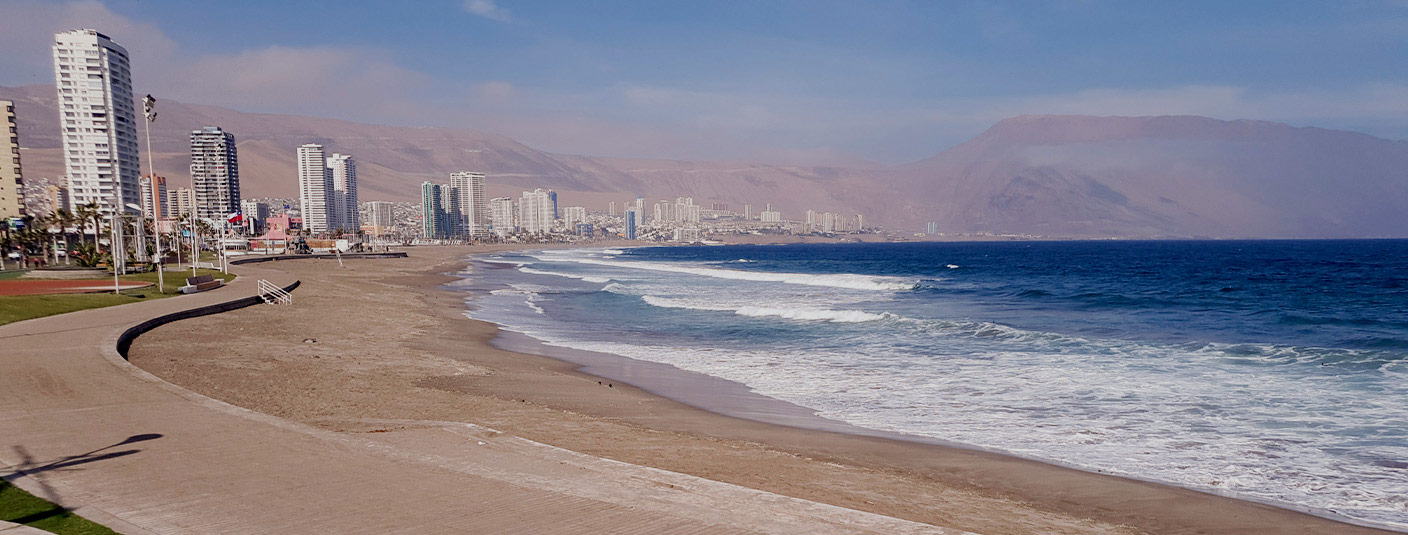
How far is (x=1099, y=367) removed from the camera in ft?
56.4

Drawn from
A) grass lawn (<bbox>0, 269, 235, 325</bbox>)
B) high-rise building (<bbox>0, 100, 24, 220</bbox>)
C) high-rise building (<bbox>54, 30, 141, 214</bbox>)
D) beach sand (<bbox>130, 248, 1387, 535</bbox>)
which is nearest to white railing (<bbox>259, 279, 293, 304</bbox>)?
grass lawn (<bbox>0, 269, 235, 325</bbox>)

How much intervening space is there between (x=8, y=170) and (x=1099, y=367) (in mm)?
144571

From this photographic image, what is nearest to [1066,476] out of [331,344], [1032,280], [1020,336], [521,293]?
[1020,336]

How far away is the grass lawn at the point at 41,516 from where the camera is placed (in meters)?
5.55

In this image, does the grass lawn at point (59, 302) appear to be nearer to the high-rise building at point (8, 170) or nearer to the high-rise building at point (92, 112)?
the high-rise building at point (8, 170)

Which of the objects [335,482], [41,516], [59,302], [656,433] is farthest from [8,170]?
[335,482]

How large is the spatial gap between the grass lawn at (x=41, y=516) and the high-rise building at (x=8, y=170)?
137 meters

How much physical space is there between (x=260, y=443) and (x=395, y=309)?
75.4 ft

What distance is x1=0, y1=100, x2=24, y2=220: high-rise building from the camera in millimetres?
109625

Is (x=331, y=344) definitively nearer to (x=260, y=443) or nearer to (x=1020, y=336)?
(x=260, y=443)

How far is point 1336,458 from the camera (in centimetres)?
975

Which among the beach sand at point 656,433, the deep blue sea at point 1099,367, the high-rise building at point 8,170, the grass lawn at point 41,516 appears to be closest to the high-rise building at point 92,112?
the high-rise building at point 8,170

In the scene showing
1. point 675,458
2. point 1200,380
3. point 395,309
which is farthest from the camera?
point 395,309

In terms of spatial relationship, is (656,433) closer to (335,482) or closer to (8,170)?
(335,482)
